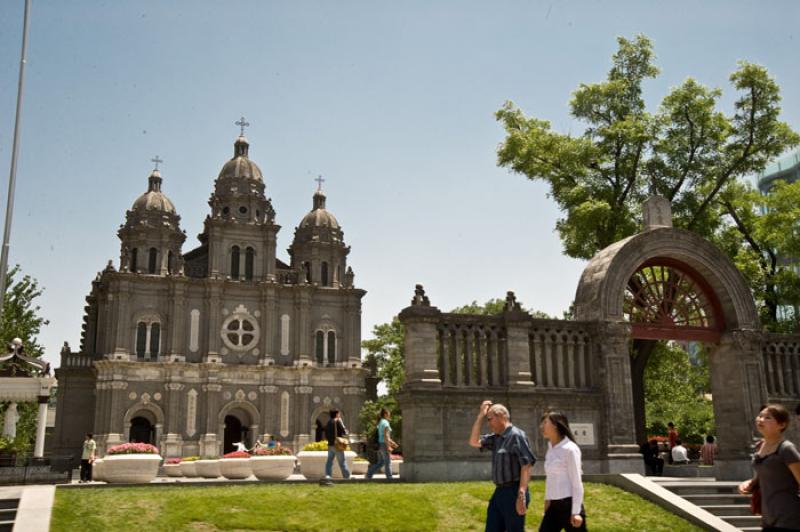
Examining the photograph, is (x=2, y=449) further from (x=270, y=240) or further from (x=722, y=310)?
(x=270, y=240)

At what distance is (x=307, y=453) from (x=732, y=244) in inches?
695

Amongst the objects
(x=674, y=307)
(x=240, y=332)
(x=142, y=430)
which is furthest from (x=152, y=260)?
(x=674, y=307)

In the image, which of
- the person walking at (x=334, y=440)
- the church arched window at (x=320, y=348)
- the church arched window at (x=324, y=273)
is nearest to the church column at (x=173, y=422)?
the church arched window at (x=320, y=348)

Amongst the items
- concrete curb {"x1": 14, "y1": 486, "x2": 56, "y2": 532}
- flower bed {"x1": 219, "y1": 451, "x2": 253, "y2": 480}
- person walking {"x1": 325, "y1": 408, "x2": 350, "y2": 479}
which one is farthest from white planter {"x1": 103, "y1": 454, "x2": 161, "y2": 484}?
concrete curb {"x1": 14, "y1": 486, "x2": 56, "y2": 532}

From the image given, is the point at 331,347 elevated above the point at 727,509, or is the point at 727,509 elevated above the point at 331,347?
the point at 331,347

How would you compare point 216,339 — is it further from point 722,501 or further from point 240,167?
point 722,501

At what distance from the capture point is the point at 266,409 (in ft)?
177

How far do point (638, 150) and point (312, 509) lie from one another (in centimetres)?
1934

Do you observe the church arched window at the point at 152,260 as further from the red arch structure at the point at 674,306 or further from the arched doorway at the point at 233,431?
the red arch structure at the point at 674,306

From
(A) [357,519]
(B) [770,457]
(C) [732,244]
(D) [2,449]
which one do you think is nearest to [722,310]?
(C) [732,244]

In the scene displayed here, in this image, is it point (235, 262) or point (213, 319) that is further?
point (235, 262)

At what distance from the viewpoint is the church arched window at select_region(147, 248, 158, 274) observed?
5497 cm

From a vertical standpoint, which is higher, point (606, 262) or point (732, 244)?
point (732, 244)

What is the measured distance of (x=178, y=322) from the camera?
5362 cm
